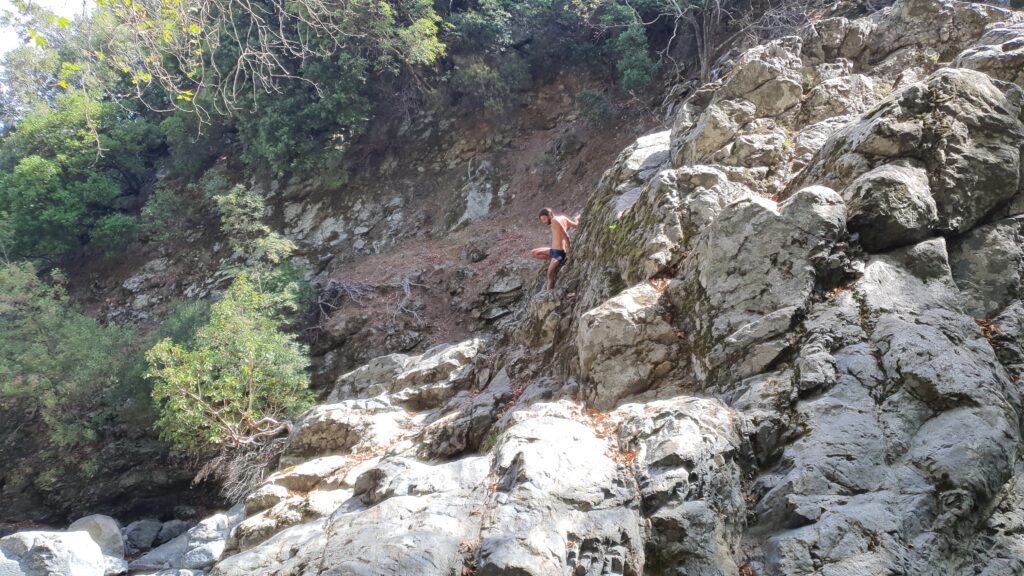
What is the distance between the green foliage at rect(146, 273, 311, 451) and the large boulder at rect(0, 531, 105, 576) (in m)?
2.08

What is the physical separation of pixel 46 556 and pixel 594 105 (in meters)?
16.2

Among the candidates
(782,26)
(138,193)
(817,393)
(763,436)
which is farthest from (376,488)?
(138,193)

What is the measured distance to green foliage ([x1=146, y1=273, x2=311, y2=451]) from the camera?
10320 mm

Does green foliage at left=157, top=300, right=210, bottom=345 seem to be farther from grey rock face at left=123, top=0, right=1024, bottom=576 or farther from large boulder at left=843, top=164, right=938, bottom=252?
large boulder at left=843, top=164, right=938, bottom=252

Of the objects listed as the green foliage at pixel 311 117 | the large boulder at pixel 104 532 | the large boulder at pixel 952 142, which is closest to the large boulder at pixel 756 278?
the large boulder at pixel 952 142

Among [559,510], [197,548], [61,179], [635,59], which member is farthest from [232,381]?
[61,179]

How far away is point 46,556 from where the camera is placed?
9.22 metres

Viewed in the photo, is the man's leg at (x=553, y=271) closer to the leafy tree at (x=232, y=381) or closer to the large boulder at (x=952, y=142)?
the large boulder at (x=952, y=142)

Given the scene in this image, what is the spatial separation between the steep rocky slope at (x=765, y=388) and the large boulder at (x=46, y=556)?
2.26 m

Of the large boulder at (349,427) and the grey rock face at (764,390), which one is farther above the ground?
the grey rock face at (764,390)

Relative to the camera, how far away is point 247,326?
447 inches

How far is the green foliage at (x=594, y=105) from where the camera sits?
58.7ft

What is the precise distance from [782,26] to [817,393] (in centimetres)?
1192

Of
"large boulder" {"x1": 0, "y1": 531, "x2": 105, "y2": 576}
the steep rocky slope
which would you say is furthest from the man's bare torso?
"large boulder" {"x1": 0, "y1": 531, "x2": 105, "y2": 576}
